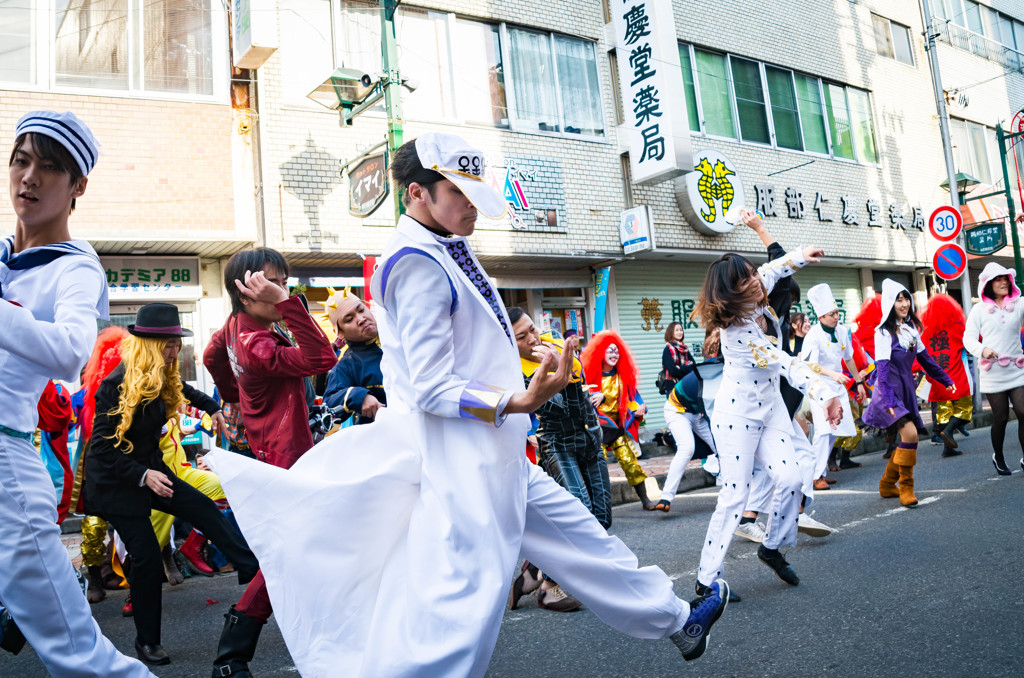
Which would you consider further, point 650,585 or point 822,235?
point 822,235

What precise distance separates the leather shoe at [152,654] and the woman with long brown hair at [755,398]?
118 inches

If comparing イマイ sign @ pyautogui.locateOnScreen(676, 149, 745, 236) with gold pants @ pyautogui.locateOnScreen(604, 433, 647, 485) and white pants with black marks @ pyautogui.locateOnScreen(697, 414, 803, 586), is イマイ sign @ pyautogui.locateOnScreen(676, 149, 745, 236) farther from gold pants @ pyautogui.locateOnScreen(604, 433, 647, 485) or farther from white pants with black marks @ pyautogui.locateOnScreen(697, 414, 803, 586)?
white pants with black marks @ pyautogui.locateOnScreen(697, 414, 803, 586)

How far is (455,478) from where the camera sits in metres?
2.51

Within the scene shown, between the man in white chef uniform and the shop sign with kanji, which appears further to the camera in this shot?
the shop sign with kanji

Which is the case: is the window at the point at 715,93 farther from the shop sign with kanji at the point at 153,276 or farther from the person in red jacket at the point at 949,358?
the shop sign with kanji at the point at 153,276

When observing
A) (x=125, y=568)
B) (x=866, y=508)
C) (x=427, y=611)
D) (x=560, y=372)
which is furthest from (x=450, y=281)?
(x=866, y=508)

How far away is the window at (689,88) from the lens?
56.0 feet

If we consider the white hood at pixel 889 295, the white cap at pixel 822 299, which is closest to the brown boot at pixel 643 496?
the white hood at pixel 889 295

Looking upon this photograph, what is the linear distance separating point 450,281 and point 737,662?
221 cm

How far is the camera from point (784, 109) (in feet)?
63.2

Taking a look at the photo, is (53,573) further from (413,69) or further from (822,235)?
(822,235)

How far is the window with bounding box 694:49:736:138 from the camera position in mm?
17453

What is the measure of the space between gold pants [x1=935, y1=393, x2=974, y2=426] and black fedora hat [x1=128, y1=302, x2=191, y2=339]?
9471 mm

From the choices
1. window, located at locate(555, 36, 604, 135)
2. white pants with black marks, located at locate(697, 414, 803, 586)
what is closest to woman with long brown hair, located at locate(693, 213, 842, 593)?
white pants with black marks, located at locate(697, 414, 803, 586)
